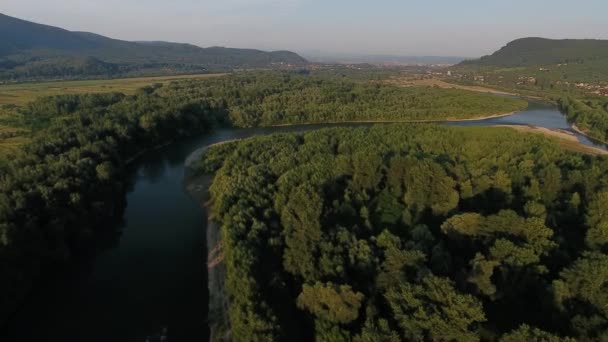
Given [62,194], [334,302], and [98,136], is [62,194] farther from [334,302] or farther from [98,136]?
[334,302]

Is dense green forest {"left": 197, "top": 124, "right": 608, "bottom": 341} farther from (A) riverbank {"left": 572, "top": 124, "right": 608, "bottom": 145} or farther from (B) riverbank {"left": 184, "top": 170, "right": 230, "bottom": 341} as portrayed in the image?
(A) riverbank {"left": 572, "top": 124, "right": 608, "bottom": 145}

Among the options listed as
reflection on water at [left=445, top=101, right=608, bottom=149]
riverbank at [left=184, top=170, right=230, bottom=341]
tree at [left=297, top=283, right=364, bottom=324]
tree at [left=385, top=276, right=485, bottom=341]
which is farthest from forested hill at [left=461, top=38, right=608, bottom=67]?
tree at [left=297, top=283, right=364, bottom=324]

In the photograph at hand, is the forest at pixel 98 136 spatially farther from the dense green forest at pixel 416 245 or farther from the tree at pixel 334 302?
the tree at pixel 334 302

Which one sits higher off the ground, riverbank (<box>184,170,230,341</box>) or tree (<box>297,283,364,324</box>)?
tree (<box>297,283,364,324</box>)

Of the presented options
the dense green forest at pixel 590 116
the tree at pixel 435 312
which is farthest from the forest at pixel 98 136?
the tree at pixel 435 312

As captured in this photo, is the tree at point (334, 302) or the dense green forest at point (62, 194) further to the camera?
the dense green forest at point (62, 194)

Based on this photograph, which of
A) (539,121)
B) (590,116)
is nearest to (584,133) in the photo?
(590,116)
